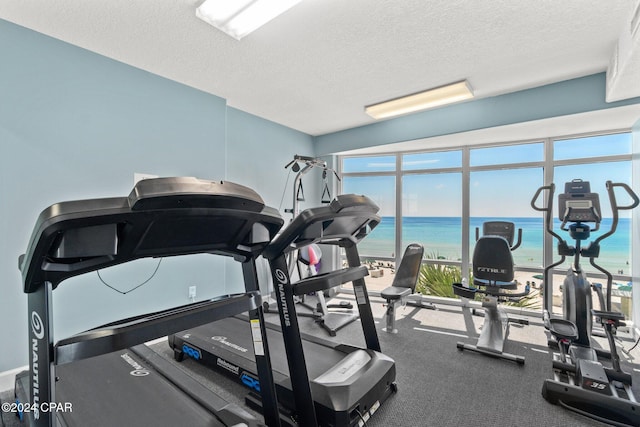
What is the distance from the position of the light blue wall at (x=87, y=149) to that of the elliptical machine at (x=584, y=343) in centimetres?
351

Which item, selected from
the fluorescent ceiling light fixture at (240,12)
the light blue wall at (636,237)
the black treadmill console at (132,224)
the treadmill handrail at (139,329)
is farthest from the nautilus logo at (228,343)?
the light blue wall at (636,237)

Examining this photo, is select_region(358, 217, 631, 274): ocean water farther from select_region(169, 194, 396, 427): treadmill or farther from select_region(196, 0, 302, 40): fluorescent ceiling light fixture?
select_region(196, 0, 302, 40): fluorescent ceiling light fixture

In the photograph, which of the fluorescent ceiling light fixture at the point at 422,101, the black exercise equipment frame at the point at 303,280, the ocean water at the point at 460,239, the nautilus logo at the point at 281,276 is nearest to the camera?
the black exercise equipment frame at the point at 303,280

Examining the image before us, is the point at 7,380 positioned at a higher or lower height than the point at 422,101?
lower

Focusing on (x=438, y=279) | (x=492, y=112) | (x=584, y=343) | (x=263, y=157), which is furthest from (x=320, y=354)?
(x=492, y=112)

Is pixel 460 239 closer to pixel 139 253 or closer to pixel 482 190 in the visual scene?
pixel 482 190

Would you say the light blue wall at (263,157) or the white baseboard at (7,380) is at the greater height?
the light blue wall at (263,157)

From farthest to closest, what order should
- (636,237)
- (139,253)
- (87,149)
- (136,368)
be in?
(636,237) → (87,149) → (136,368) → (139,253)

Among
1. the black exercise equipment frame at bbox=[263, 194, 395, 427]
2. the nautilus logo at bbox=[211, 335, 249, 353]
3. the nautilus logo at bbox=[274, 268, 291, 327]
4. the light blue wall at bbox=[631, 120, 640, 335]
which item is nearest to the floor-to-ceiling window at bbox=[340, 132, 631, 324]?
the light blue wall at bbox=[631, 120, 640, 335]

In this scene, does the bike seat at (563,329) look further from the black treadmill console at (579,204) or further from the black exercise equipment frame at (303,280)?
the black exercise equipment frame at (303,280)

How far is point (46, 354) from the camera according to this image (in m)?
0.80

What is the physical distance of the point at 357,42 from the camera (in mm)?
2549

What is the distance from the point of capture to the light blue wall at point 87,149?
2.31 metres

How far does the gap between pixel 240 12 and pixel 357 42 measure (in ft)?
3.26
